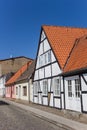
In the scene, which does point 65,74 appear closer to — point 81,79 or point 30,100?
point 81,79

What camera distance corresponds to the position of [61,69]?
17.3 m

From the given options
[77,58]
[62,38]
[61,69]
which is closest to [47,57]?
[62,38]

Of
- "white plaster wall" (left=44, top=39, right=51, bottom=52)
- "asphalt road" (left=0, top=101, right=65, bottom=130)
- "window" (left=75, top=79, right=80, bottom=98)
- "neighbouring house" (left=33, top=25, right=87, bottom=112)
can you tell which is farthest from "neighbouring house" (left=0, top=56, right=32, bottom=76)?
"window" (left=75, top=79, right=80, bottom=98)

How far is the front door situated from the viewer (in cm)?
1438

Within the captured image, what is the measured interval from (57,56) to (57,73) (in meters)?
1.37

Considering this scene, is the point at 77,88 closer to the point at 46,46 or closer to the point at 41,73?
the point at 46,46

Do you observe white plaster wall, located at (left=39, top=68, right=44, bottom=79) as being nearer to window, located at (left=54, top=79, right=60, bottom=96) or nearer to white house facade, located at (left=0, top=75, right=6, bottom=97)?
window, located at (left=54, top=79, right=60, bottom=96)

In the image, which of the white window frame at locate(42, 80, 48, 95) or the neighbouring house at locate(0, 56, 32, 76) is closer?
the white window frame at locate(42, 80, 48, 95)

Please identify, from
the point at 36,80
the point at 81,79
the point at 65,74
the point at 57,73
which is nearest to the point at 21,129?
the point at 81,79

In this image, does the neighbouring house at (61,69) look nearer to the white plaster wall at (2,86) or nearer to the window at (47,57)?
the window at (47,57)

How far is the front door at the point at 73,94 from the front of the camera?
14375 mm

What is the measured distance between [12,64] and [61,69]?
137 ft

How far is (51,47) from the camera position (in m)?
19.7

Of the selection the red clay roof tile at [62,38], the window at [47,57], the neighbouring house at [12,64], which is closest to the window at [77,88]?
the red clay roof tile at [62,38]
